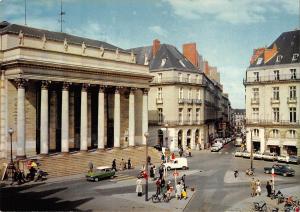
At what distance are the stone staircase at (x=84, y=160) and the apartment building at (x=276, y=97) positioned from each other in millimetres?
18364

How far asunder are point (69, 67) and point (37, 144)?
9910 millimetres

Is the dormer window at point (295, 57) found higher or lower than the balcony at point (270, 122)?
higher

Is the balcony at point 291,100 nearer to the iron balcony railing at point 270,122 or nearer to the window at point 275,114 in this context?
the window at point 275,114

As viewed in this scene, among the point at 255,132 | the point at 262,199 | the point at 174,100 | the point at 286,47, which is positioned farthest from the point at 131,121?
the point at 286,47

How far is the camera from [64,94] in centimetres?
4578

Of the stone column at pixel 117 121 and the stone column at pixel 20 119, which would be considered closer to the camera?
the stone column at pixel 20 119

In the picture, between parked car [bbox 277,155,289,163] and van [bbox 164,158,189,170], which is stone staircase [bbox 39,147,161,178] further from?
parked car [bbox 277,155,289,163]

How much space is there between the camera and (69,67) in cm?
4584

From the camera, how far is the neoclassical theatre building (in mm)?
42719

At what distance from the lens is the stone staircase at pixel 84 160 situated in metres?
42.3

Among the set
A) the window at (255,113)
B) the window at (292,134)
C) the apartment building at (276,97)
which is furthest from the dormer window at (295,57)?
the window at (292,134)

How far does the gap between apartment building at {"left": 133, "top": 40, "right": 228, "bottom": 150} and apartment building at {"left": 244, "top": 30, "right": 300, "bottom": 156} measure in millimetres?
11939

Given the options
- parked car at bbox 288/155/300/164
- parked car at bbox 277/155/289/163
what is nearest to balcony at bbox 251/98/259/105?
parked car at bbox 277/155/289/163

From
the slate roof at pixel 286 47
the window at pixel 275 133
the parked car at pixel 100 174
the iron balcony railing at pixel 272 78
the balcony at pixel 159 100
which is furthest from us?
the balcony at pixel 159 100
